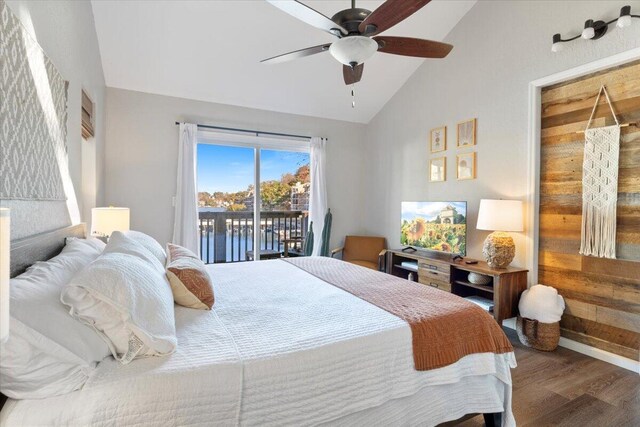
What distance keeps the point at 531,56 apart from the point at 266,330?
3.34 m

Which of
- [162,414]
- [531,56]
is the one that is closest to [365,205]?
[531,56]

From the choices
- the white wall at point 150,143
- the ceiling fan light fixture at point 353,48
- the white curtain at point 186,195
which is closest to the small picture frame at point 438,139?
the white wall at point 150,143

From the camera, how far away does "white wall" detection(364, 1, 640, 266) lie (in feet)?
9.07

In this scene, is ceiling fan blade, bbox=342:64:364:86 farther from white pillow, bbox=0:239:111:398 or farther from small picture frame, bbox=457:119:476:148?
white pillow, bbox=0:239:111:398

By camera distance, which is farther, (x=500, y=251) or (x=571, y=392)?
(x=500, y=251)

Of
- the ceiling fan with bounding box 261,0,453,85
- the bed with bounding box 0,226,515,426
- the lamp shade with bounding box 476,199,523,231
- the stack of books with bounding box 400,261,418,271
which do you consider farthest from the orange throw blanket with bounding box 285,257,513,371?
the stack of books with bounding box 400,261,418,271

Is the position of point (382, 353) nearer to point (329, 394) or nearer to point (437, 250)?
point (329, 394)

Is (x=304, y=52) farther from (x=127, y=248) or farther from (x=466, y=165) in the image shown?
(x=466, y=165)

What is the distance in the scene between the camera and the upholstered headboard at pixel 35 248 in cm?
125

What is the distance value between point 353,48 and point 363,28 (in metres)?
0.13

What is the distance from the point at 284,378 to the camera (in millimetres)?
1166

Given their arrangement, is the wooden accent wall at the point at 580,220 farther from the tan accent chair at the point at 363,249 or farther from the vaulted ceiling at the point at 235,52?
the tan accent chair at the point at 363,249

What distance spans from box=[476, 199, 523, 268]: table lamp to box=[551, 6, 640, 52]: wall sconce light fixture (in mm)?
1346

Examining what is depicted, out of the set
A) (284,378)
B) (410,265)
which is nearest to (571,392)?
(410,265)
